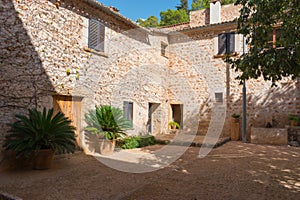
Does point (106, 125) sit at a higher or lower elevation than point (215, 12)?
lower

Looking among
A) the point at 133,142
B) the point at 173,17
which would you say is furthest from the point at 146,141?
the point at 173,17

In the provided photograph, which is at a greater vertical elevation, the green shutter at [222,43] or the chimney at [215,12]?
the chimney at [215,12]

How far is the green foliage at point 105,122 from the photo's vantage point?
6.83 metres

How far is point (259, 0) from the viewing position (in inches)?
151

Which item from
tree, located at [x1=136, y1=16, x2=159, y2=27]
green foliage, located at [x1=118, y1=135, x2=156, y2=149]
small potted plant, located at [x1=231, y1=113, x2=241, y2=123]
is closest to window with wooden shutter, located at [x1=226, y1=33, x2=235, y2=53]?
small potted plant, located at [x1=231, y1=113, x2=241, y2=123]

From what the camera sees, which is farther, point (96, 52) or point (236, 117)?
point (236, 117)

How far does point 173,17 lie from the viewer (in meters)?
22.6

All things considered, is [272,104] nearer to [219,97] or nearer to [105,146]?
[219,97]

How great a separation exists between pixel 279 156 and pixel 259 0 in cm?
449

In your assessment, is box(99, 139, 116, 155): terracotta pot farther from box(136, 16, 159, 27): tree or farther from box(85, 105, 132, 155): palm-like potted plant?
box(136, 16, 159, 27): tree

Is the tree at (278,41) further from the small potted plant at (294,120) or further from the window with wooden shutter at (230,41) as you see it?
the window with wooden shutter at (230,41)

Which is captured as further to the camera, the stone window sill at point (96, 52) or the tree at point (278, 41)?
the stone window sill at point (96, 52)

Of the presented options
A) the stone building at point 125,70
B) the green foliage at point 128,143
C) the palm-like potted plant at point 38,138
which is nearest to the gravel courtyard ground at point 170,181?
the palm-like potted plant at point 38,138

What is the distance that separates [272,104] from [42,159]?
865cm
